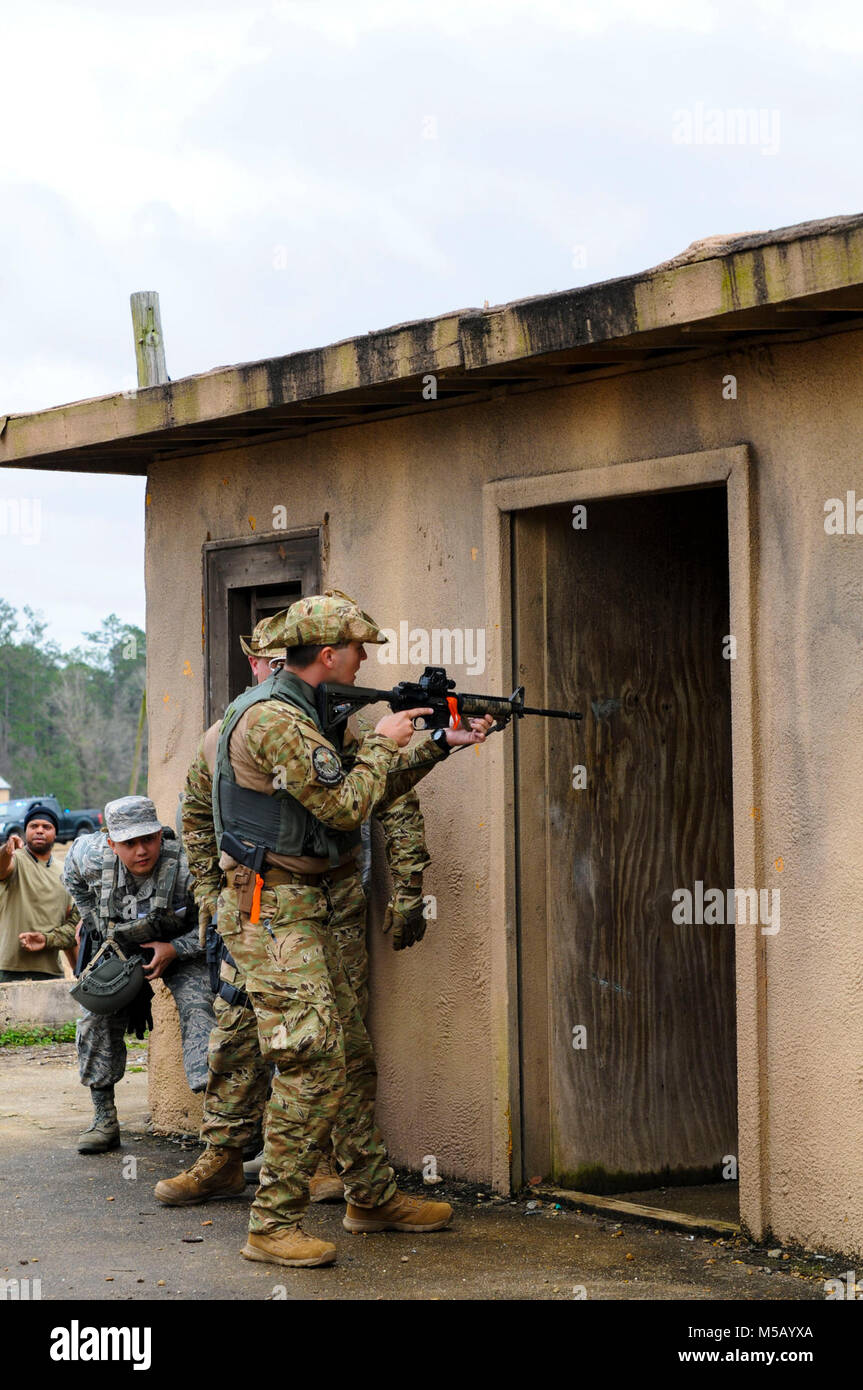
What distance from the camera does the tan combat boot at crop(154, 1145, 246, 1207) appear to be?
6133mm

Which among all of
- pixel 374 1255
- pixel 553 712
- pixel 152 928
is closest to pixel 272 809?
pixel 553 712

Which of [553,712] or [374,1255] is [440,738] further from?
[374,1255]

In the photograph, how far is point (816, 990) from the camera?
16.6 feet

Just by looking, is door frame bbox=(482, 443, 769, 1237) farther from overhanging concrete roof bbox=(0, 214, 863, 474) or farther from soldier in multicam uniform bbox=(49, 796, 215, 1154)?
soldier in multicam uniform bbox=(49, 796, 215, 1154)

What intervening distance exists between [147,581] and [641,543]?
2.47m

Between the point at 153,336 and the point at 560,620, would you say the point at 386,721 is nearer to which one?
the point at 560,620

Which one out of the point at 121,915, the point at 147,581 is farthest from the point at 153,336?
the point at 121,915

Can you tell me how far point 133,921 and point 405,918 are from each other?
4.57 feet

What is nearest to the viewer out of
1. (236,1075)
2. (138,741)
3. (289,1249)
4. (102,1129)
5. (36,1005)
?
(289,1249)

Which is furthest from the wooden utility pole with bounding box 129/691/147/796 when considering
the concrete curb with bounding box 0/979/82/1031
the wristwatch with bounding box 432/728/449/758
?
the wristwatch with bounding box 432/728/449/758

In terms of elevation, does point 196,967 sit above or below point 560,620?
below

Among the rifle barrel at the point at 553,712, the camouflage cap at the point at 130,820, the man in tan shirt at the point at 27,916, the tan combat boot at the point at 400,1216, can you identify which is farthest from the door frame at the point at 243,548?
the man in tan shirt at the point at 27,916

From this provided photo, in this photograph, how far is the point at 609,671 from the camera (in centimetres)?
638

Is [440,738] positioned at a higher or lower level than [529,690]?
lower
